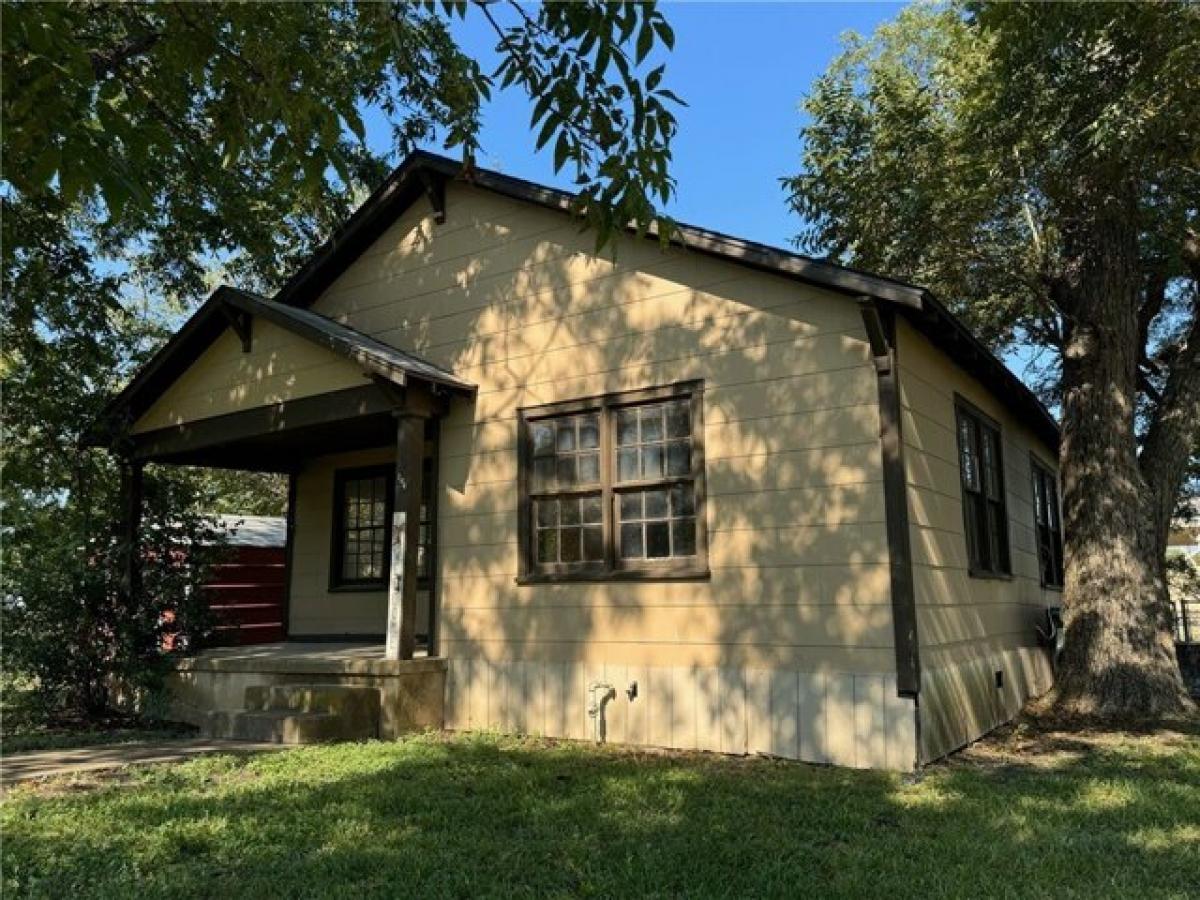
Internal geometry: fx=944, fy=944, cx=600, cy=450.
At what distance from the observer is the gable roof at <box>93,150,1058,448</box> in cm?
716

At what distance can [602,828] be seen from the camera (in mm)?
5074

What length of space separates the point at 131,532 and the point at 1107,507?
1055 cm

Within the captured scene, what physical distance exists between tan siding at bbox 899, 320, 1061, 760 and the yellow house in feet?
0.14

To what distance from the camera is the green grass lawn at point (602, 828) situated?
423 cm

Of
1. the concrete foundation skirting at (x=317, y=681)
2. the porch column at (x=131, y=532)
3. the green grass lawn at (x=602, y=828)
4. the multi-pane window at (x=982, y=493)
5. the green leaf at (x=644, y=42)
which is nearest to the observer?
the green leaf at (x=644, y=42)

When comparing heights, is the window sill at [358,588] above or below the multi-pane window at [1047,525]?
below

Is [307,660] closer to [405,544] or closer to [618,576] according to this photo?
[405,544]

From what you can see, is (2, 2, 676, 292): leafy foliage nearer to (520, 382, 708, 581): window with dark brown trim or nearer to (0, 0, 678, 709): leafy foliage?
(0, 0, 678, 709): leafy foliage

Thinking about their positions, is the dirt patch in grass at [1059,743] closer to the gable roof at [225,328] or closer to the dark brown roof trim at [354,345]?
the dark brown roof trim at [354,345]

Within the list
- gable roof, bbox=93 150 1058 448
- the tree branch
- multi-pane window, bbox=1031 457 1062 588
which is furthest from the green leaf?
multi-pane window, bbox=1031 457 1062 588

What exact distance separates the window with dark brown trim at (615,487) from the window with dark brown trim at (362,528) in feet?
11.4

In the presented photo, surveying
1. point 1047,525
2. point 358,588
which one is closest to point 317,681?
point 358,588

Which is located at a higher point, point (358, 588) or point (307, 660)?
point (358, 588)

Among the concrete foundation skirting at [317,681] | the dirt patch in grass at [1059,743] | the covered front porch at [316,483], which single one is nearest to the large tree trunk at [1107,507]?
the dirt patch in grass at [1059,743]
